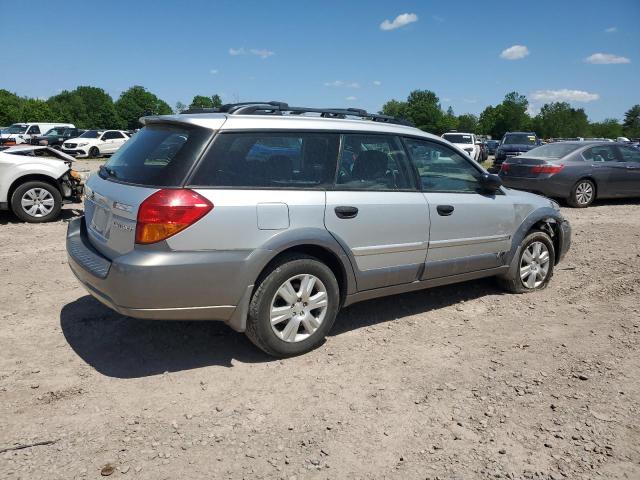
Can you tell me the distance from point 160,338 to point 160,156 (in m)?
1.48

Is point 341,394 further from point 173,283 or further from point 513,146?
point 513,146

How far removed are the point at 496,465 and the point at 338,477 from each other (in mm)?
820

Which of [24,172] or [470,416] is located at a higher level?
[24,172]

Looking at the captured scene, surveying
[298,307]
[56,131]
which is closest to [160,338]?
[298,307]

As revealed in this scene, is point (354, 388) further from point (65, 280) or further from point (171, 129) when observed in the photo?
point (65, 280)

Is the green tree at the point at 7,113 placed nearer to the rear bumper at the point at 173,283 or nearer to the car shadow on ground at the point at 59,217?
the car shadow on ground at the point at 59,217

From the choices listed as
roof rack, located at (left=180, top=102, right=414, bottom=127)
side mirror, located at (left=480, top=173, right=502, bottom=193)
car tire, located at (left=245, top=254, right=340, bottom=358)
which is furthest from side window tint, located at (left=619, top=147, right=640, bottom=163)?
car tire, located at (left=245, top=254, right=340, bottom=358)

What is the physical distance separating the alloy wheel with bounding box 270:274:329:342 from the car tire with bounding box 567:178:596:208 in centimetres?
965

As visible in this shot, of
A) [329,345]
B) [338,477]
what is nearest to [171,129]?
[329,345]

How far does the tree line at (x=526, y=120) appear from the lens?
98.9 metres

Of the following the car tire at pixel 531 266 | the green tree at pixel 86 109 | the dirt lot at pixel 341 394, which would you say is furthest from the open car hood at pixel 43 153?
the green tree at pixel 86 109

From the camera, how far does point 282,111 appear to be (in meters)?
4.18

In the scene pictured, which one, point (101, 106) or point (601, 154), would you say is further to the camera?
point (101, 106)

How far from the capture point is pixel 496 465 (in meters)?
2.68
